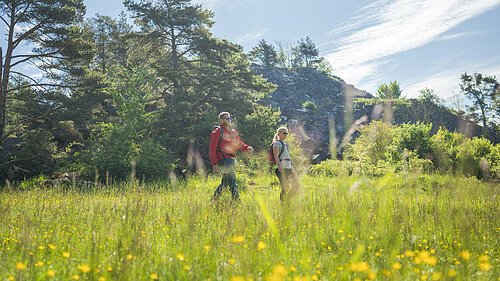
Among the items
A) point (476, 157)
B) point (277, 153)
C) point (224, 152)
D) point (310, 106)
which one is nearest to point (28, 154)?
point (224, 152)

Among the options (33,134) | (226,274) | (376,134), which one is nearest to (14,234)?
(226,274)

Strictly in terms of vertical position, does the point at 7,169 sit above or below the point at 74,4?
below

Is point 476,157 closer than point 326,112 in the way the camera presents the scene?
Yes

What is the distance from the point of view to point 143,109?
1762 cm

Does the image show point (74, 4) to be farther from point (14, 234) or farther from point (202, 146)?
point (14, 234)

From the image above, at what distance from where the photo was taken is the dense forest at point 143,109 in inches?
650

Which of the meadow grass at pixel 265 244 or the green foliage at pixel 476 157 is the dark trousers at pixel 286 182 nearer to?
the meadow grass at pixel 265 244

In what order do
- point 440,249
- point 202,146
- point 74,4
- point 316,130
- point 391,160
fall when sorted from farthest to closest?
1. point 316,130
2. point 202,146
3. point 391,160
4. point 74,4
5. point 440,249

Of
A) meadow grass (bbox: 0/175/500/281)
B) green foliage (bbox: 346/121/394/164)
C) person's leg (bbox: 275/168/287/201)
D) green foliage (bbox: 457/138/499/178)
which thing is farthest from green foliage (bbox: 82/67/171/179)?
green foliage (bbox: 457/138/499/178)

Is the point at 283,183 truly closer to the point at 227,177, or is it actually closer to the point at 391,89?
the point at 227,177

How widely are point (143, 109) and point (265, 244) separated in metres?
15.5

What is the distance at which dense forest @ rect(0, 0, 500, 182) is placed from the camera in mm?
→ 16500

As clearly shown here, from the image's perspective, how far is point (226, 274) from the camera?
2.58m

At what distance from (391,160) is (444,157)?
8.44 ft
